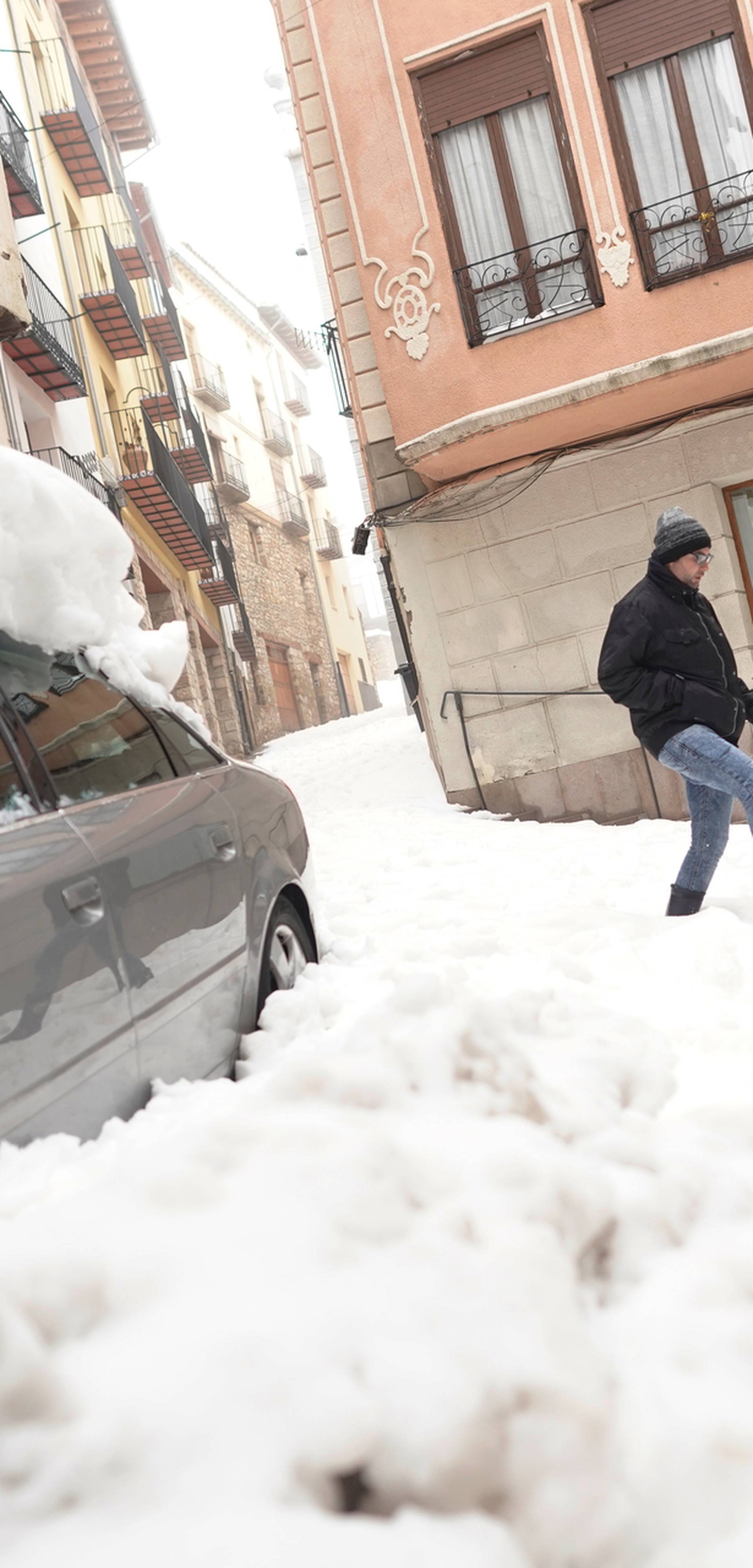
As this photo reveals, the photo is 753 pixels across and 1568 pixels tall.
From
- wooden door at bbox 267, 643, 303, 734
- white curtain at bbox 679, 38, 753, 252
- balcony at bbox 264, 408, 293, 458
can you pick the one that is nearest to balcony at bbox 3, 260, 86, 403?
white curtain at bbox 679, 38, 753, 252

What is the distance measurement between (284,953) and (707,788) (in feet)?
7.06

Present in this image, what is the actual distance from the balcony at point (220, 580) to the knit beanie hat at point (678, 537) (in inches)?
903

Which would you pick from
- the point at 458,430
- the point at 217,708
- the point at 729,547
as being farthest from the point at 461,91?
A: the point at 217,708

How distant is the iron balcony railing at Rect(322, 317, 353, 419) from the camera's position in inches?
673

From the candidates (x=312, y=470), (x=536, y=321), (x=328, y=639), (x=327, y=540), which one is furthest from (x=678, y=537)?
(x=312, y=470)

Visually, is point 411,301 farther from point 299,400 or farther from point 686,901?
point 299,400

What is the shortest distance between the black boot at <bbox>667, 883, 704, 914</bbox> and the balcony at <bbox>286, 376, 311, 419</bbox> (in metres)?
41.2

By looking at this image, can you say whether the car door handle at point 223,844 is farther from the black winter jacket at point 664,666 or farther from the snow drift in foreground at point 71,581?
the black winter jacket at point 664,666

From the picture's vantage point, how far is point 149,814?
319cm

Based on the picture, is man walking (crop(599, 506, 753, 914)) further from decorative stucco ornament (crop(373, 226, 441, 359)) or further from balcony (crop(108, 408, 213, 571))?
balcony (crop(108, 408, 213, 571))

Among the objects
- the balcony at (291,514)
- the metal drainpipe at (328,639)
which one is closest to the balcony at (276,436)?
the balcony at (291,514)

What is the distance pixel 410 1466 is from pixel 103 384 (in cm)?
2091

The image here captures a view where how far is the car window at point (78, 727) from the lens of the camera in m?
2.89

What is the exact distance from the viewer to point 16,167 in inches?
555
